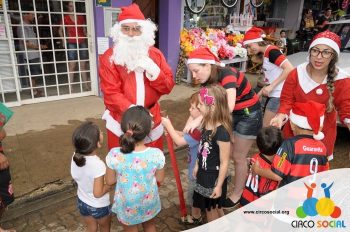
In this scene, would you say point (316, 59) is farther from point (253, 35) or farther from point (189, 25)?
point (189, 25)

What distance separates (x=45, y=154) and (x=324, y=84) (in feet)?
11.6

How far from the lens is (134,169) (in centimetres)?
205

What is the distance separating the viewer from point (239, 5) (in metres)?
9.73

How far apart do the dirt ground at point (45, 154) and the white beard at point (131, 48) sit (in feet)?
5.64

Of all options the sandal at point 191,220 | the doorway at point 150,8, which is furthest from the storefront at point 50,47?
the sandal at point 191,220

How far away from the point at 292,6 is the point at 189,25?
7.64 meters

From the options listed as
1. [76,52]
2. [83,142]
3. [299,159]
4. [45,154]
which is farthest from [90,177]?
[76,52]

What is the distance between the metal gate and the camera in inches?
220

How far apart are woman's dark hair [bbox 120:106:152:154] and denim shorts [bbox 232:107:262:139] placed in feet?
3.88

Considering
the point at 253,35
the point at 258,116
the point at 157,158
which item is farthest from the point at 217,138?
the point at 253,35

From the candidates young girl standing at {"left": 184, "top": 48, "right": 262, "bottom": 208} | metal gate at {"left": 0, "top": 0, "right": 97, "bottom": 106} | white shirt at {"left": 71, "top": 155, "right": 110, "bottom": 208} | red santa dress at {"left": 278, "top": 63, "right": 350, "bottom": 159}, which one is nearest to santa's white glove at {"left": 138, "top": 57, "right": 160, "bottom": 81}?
young girl standing at {"left": 184, "top": 48, "right": 262, "bottom": 208}

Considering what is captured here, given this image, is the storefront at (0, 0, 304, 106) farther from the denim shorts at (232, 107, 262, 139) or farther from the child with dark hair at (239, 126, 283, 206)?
the child with dark hair at (239, 126, 283, 206)

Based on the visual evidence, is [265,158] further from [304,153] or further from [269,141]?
[304,153]

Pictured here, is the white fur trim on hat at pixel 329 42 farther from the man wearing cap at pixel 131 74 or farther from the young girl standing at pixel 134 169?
the young girl standing at pixel 134 169
